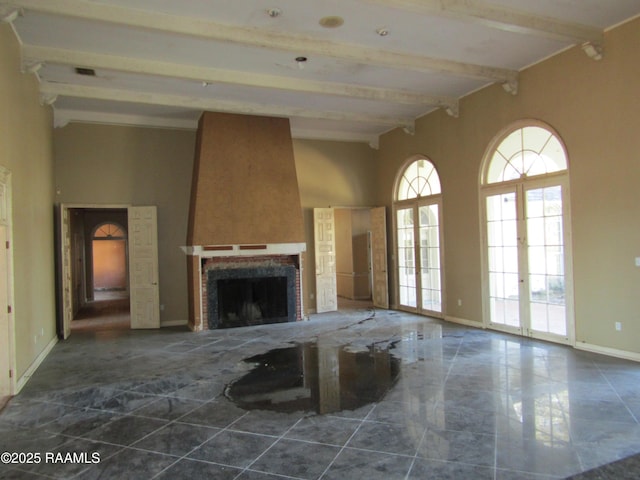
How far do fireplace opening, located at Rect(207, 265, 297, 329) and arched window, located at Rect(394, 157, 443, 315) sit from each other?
7.71 feet

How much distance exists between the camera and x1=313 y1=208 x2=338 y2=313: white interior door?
9.18 meters

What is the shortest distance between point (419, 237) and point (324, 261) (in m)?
1.97

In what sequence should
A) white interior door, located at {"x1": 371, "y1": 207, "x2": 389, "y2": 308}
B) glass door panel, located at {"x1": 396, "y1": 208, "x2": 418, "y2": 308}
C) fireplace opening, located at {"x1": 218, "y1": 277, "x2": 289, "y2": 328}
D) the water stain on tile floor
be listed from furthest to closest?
white interior door, located at {"x1": 371, "y1": 207, "x2": 389, "y2": 308} → glass door panel, located at {"x1": 396, "y1": 208, "x2": 418, "y2": 308} → fireplace opening, located at {"x1": 218, "y1": 277, "x2": 289, "y2": 328} → the water stain on tile floor

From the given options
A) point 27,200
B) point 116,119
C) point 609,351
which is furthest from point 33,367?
point 609,351

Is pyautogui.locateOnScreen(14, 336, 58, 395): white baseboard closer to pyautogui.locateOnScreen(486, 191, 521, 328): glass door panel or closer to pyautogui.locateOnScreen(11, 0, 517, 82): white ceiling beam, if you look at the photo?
pyautogui.locateOnScreen(11, 0, 517, 82): white ceiling beam

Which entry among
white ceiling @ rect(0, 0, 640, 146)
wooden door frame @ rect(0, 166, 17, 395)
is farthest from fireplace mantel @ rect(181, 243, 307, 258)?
wooden door frame @ rect(0, 166, 17, 395)

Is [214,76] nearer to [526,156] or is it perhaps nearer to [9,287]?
[9,287]

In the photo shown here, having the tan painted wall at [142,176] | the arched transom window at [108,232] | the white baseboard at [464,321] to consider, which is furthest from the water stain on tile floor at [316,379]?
the arched transom window at [108,232]

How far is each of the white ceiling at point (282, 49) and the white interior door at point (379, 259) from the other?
259 cm

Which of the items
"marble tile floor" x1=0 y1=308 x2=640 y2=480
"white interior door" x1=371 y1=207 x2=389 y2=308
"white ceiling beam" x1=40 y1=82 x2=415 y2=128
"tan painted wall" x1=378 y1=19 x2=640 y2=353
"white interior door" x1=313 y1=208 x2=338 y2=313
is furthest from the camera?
"white interior door" x1=371 y1=207 x2=389 y2=308

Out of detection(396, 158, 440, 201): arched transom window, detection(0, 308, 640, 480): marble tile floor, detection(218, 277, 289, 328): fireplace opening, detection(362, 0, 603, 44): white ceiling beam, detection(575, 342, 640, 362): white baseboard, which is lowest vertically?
detection(0, 308, 640, 480): marble tile floor

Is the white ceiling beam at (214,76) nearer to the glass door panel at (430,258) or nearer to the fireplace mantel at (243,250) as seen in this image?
the glass door panel at (430,258)

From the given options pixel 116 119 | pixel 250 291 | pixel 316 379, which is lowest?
pixel 316 379

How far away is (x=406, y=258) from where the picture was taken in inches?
356
